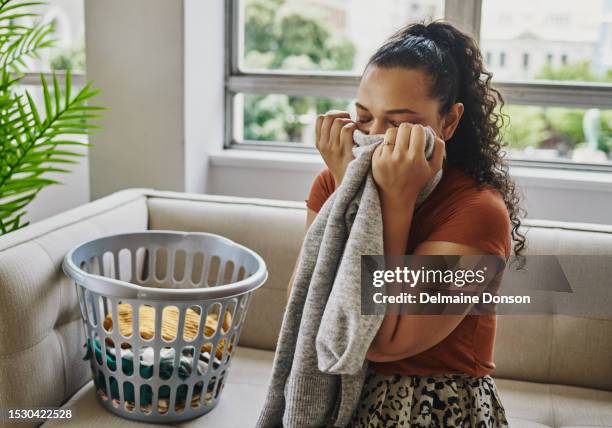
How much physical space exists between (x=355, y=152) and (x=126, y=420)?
2.49 feet

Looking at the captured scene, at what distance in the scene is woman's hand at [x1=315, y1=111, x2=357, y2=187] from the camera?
1051 millimetres

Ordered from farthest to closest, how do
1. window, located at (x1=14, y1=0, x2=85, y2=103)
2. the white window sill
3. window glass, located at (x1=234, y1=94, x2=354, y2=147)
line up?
window, located at (x1=14, y1=0, x2=85, y2=103)
window glass, located at (x1=234, y1=94, x2=354, y2=147)
the white window sill

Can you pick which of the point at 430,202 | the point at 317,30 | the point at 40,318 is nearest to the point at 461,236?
the point at 430,202

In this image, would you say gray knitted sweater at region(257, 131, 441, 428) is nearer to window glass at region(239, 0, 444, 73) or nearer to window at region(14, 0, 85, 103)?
window glass at region(239, 0, 444, 73)

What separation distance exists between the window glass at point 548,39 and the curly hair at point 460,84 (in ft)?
3.36

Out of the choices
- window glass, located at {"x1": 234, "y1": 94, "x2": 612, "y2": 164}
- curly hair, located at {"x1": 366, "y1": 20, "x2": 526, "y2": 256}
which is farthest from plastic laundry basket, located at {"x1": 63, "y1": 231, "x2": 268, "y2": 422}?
window glass, located at {"x1": 234, "y1": 94, "x2": 612, "y2": 164}

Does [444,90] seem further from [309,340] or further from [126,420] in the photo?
[126,420]

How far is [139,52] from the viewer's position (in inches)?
82.4

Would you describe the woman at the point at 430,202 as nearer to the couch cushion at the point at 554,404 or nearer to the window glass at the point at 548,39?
the couch cushion at the point at 554,404

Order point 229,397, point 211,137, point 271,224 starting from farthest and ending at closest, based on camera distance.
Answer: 1. point 211,137
2. point 271,224
3. point 229,397

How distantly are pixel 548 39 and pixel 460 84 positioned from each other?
114cm

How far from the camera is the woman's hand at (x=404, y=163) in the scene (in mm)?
936

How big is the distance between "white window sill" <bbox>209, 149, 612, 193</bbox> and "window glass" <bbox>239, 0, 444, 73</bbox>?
1.04 ft

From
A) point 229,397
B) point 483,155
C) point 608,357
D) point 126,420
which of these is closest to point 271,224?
point 229,397
